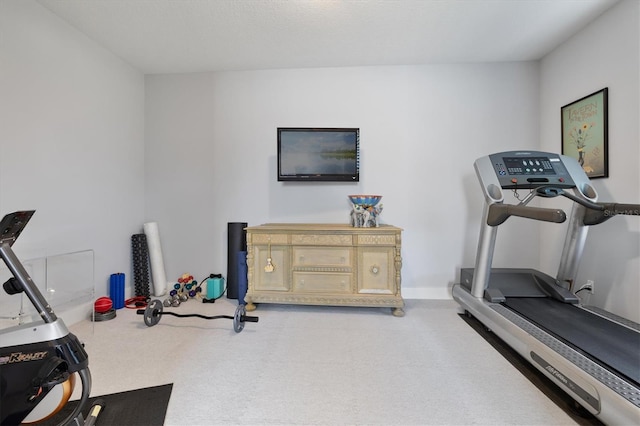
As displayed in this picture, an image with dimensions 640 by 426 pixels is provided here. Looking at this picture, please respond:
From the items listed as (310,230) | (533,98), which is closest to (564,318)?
(310,230)

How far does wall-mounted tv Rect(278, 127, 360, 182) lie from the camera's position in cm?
293

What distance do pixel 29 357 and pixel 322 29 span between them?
9.39 ft

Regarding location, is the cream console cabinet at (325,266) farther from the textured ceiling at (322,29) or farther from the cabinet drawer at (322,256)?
the textured ceiling at (322,29)

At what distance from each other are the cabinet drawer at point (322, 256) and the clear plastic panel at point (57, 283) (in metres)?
1.86

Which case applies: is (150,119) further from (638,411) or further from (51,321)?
(638,411)

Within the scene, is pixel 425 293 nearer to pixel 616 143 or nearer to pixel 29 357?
pixel 616 143

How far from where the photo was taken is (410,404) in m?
1.40

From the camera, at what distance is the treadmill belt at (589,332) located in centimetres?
141

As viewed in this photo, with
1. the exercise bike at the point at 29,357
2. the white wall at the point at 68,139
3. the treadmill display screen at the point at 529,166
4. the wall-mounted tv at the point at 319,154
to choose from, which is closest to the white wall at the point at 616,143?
the treadmill display screen at the point at 529,166

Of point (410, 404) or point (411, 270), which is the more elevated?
point (411, 270)

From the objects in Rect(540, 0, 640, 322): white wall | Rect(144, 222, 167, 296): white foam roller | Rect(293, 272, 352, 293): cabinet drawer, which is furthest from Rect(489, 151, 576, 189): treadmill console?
Rect(144, 222, 167, 296): white foam roller

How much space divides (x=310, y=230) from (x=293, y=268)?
16.0 inches

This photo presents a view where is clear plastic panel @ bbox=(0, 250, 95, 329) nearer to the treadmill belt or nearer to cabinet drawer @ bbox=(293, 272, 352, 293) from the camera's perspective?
cabinet drawer @ bbox=(293, 272, 352, 293)

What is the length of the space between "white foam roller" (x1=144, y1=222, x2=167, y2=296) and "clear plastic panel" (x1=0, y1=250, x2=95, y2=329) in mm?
622
